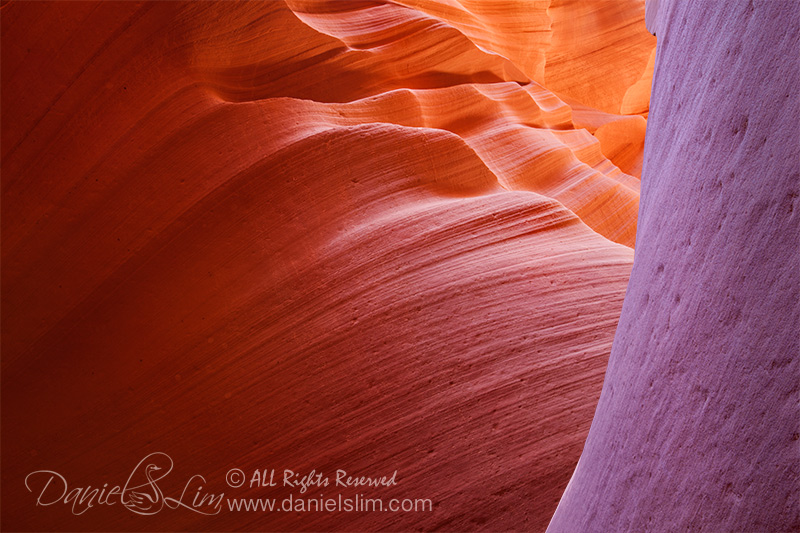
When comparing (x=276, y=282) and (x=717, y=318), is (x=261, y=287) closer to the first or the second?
(x=276, y=282)

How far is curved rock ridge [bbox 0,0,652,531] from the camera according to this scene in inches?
92.4

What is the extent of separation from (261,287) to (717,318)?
2.25 meters

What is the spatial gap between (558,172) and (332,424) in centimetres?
327

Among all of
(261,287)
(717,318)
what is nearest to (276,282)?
(261,287)

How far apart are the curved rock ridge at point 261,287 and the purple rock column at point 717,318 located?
97 cm

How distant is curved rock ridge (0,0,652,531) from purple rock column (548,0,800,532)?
0.97 m

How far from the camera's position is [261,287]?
8.91 ft

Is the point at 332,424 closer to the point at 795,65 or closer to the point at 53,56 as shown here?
the point at 795,65

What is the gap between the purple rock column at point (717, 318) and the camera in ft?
3.23

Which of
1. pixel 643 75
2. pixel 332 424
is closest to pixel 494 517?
pixel 332 424

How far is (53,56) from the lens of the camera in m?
2.82

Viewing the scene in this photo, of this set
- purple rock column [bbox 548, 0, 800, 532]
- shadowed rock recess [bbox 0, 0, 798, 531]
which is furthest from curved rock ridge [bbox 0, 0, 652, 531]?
purple rock column [bbox 548, 0, 800, 532]

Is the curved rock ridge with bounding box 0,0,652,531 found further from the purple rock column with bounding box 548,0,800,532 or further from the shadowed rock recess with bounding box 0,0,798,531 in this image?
the purple rock column with bounding box 548,0,800,532

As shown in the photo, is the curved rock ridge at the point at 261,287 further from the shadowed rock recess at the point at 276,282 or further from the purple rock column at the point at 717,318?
the purple rock column at the point at 717,318
